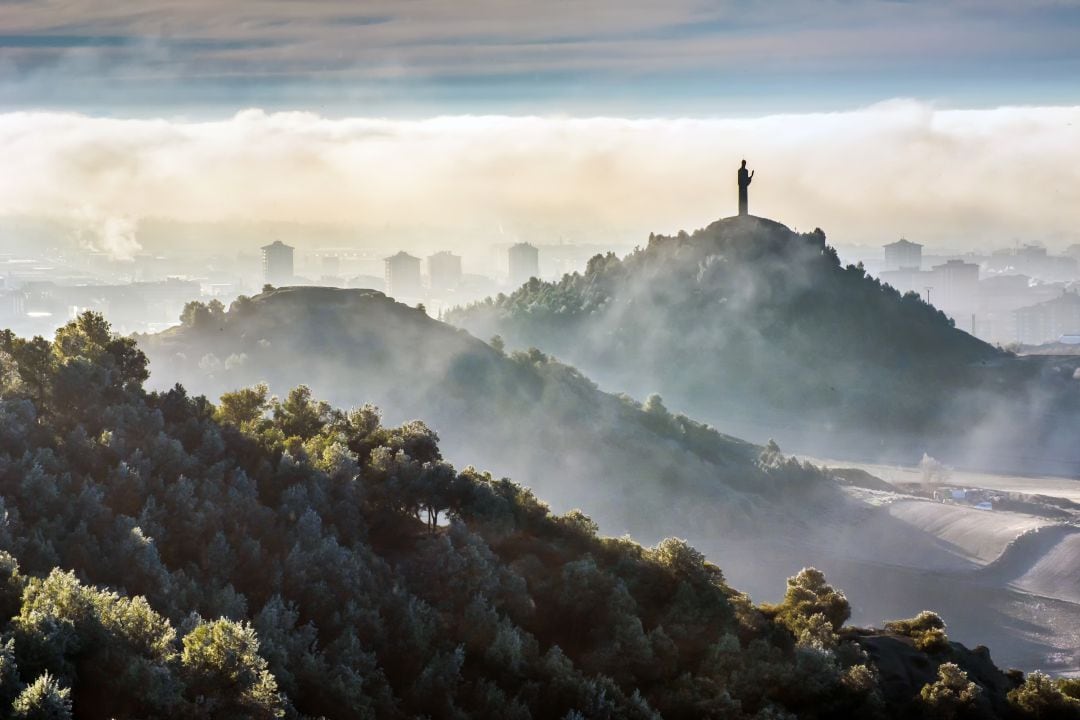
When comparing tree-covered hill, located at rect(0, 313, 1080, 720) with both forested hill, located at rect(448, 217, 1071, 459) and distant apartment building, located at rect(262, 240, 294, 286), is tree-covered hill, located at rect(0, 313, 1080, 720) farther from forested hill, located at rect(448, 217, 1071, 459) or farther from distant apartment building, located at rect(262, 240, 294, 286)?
distant apartment building, located at rect(262, 240, 294, 286)

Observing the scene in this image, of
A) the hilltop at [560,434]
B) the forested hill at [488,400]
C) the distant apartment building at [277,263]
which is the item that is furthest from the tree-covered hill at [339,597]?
the distant apartment building at [277,263]

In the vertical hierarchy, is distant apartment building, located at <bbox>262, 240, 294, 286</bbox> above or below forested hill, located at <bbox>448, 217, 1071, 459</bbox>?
above

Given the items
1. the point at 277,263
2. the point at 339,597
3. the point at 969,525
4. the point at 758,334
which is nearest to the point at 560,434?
the point at 969,525

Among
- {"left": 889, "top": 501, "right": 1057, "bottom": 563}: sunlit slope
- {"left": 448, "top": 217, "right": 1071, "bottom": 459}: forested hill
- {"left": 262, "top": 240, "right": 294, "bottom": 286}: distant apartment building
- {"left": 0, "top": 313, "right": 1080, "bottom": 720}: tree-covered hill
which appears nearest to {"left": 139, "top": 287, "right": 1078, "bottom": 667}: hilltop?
{"left": 889, "top": 501, "right": 1057, "bottom": 563}: sunlit slope

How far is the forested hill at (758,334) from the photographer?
157 m

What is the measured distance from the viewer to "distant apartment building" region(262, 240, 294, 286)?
182250 millimetres

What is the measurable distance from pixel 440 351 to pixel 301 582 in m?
84.7

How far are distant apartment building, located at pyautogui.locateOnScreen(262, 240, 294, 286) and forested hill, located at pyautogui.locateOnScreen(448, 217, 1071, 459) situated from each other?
3003cm

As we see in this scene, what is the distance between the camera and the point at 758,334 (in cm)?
16550

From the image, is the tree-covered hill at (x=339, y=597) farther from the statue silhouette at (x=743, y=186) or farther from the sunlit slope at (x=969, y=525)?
the statue silhouette at (x=743, y=186)

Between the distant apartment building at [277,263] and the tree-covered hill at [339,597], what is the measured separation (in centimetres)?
14507

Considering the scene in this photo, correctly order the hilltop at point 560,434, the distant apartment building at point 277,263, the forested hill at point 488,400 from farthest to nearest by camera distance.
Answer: the distant apartment building at point 277,263, the forested hill at point 488,400, the hilltop at point 560,434

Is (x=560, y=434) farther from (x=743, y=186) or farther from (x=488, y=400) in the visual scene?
(x=743, y=186)

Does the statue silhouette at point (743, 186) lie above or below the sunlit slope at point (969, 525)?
above
